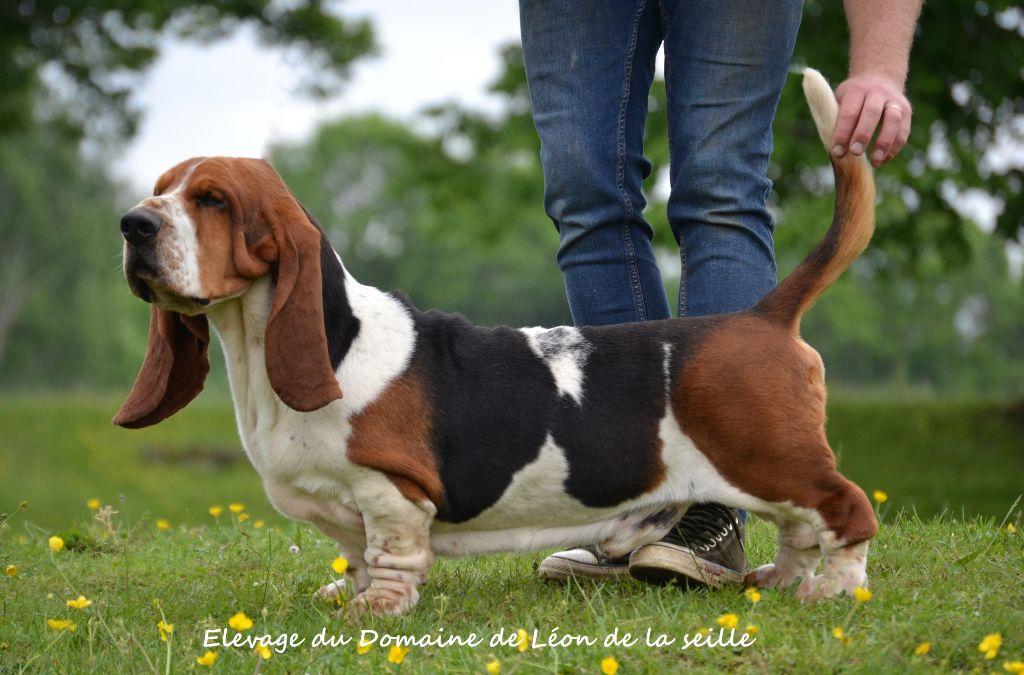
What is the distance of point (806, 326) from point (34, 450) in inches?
1165

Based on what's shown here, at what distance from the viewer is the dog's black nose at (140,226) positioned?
10.4ft

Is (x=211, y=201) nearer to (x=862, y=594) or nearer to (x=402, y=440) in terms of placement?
(x=402, y=440)

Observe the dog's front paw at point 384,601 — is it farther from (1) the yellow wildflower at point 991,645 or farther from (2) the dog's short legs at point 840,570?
(1) the yellow wildflower at point 991,645

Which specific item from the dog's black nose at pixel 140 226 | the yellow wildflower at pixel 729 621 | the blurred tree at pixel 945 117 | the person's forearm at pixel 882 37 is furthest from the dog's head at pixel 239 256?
the blurred tree at pixel 945 117

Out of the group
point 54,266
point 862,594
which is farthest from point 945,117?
point 54,266

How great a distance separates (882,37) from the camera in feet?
11.9

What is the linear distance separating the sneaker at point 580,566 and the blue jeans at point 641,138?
0.89m

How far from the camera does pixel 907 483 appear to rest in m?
11.0

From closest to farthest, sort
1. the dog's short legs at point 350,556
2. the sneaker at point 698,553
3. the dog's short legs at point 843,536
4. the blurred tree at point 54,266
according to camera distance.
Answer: the dog's short legs at point 843,536 < the sneaker at point 698,553 < the dog's short legs at point 350,556 < the blurred tree at point 54,266

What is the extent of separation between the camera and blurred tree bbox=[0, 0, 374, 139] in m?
12.2

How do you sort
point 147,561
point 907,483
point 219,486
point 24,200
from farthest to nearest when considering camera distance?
point 24,200
point 219,486
point 907,483
point 147,561

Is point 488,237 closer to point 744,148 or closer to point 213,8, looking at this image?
point 213,8

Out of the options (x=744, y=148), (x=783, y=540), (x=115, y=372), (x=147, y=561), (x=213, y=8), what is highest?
(x=213, y=8)

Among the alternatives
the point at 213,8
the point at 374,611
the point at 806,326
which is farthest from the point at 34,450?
the point at 806,326
